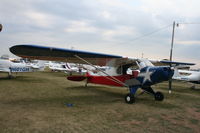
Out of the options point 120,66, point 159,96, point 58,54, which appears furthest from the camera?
point 120,66

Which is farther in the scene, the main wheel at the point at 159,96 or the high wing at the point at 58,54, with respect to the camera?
the main wheel at the point at 159,96

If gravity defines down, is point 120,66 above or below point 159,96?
above

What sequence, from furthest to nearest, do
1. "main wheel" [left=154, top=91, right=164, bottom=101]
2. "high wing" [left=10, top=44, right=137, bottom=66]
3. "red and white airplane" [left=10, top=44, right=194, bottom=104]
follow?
"main wheel" [left=154, top=91, right=164, bottom=101], "red and white airplane" [left=10, top=44, right=194, bottom=104], "high wing" [left=10, top=44, right=137, bottom=66]

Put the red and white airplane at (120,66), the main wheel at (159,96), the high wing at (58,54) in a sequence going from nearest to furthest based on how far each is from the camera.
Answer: the high wing at (58,54) → the red and white airplane at (120,66) → the main wheel at (159,96)

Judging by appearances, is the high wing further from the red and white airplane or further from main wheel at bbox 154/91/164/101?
main wheel at bbox 154/91/164/101

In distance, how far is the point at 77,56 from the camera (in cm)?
752

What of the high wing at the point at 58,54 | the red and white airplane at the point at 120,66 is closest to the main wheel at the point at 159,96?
the red and white airplane at the point at 120,66

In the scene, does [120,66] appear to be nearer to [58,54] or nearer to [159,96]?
[159,96]

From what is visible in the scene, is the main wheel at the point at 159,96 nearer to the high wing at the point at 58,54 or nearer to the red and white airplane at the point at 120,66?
the red and white airplane at the point at 120,66

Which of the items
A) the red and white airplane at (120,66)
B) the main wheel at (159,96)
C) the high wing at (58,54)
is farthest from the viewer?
the main wheel at (159,96)

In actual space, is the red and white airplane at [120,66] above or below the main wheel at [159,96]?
above

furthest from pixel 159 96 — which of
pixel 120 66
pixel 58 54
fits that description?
pixel 58 54

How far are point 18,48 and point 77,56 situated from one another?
2447mm

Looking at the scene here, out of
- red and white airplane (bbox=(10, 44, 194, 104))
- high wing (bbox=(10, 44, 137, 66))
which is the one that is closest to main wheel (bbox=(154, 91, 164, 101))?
red and white airplane (bbox=(10, 44, 194, 104))
